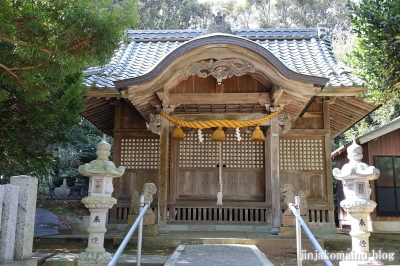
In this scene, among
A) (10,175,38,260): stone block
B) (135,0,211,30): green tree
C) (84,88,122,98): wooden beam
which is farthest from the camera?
(135,0,211,30): green tree

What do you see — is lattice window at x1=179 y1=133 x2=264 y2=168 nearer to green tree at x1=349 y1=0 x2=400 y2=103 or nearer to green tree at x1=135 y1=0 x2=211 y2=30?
green tree at x1=349 y1=0 x2=400 y2=103

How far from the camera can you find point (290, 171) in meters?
9.80

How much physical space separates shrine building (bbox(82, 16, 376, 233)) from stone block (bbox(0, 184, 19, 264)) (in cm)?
399

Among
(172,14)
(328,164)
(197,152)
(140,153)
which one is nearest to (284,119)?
(328,164)

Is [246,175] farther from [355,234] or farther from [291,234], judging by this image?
[355,234]

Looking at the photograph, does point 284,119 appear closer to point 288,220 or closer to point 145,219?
point 288,220

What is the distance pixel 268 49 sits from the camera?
8633 millimetres

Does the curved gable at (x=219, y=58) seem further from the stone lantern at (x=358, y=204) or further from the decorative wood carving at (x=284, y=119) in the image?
the stone lantern at (x=358, y=204)

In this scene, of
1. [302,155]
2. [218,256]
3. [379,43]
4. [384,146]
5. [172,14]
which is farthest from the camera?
[172,14]

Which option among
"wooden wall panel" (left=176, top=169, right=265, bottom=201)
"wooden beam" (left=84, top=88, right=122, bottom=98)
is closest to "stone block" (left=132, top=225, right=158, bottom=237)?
"wooden wall panel" (left=176, top=169, right=265, bottom=201)

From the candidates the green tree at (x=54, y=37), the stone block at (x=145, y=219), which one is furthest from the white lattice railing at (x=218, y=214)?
the green tree at (x=54, y=37)

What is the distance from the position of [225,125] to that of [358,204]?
13.4 ft

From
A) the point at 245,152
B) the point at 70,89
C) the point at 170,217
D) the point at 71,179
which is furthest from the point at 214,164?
the point at 71,179

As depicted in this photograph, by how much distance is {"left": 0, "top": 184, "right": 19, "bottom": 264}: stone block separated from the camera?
12.4ft
